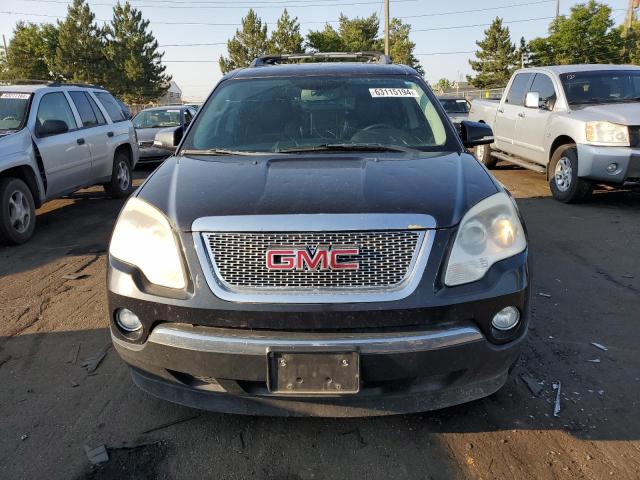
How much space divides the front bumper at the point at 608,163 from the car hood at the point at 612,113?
1.15 ft

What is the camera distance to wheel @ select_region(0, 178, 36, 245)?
5754 millimetres

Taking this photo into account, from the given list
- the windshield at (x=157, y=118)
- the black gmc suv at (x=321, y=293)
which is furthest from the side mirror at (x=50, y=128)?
the windshield at (x=157, y=118)

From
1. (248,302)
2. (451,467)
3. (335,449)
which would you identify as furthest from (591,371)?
(248,302)

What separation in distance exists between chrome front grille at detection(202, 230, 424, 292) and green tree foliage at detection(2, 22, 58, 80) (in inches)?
2524

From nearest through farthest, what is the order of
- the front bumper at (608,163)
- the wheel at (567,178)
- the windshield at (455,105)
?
the front bumper at (608,163), the wheel at (567,178), the windshield at (455,105)

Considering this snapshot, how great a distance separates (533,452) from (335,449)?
874 mm

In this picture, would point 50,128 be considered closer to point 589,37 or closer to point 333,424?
point 333,424

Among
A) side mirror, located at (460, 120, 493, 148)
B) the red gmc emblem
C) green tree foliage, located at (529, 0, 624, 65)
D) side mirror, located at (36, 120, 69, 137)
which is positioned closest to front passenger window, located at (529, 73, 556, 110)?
side mirror, located at (460, 120, 493, 148)

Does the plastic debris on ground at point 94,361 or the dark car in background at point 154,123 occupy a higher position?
the dark car in background at point 154,123

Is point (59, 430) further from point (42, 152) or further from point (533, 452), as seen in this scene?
point (42, 152)

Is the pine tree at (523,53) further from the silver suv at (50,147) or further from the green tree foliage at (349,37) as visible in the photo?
the silver suv at (50,147)

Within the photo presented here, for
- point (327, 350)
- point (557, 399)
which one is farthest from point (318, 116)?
point (557, 399)

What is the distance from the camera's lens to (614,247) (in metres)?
5.50

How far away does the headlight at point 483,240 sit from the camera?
7.32 feet
